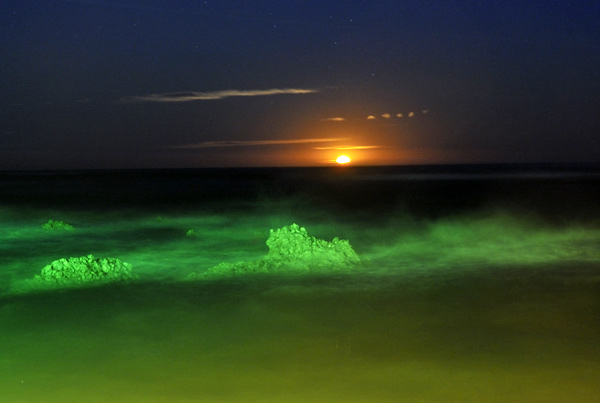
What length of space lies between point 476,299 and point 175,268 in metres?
5.54

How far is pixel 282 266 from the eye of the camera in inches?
476

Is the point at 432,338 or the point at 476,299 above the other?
the point at 476,299

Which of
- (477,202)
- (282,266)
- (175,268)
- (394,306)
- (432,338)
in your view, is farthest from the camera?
(477,202)

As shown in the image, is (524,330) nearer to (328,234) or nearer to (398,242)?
(398,242)

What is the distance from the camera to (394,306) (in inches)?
366

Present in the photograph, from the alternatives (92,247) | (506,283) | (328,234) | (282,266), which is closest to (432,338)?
(506,283)

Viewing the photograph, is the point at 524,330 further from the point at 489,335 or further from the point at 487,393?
the point at 487,393

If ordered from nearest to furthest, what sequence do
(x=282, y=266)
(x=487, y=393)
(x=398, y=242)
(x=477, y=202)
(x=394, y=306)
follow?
(x=487, y=393), (x=394, y=306), (x=282, y=266), (x=398, y=242), (x=477, y=202)

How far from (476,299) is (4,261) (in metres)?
9.14

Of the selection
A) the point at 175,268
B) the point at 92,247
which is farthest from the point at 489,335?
the point at 92,247

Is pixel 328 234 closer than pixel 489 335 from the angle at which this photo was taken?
No

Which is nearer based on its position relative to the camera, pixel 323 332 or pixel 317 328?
pixel 323 332

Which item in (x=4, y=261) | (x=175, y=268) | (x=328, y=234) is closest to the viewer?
(x=175, y=268)

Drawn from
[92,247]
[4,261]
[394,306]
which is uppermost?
[92,247]
